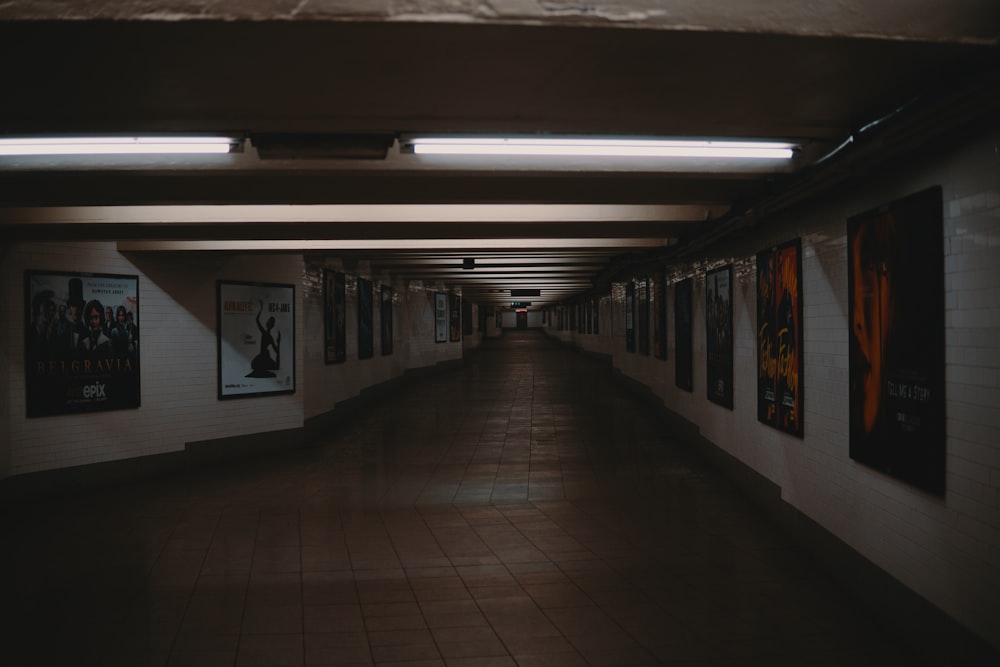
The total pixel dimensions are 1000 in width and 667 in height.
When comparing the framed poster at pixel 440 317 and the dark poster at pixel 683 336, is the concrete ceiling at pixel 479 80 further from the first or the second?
the framed poster at pixel 440 317

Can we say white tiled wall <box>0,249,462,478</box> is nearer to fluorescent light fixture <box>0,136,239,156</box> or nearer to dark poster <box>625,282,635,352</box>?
fluorescent light fixture <box>0,136,239,156</box>

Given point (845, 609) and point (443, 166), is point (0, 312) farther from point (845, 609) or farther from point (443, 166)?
point (845, 609)

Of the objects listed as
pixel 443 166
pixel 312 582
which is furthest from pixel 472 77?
pixel 312 582

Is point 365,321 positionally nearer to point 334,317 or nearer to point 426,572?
point 334,317

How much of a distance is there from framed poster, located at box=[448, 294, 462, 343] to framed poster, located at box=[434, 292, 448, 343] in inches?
25.7

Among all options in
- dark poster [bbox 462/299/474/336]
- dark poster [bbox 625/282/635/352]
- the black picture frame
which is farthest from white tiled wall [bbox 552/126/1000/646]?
dark poster [bbox 462/299/474/336]

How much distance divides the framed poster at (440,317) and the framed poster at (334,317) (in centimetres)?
1047

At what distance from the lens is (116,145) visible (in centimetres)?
438

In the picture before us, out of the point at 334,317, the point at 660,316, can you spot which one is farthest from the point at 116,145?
the point at 660,316

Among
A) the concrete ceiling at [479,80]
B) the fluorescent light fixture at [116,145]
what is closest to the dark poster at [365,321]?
the concrete ceiling at [479,80]

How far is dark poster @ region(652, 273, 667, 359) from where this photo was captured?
12414 mm

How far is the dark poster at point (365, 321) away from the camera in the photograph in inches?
594

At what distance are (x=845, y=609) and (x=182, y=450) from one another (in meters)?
8.32

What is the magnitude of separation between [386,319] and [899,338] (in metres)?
14.6
